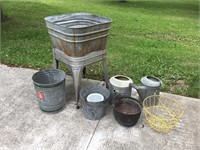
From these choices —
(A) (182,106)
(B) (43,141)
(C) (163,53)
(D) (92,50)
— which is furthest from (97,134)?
(C) (163,53)

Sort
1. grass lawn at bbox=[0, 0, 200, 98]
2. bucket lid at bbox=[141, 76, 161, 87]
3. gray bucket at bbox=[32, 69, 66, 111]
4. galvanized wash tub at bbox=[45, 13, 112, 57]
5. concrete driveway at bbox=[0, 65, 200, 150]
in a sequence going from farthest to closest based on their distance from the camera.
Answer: grass lawn at bbox=[0, 0, 200, 98]
bucket lid at bbox=[141, 76, 161, 87]
gray bucket at bbox=[32, 69, 66, 111]
galvanized wash tub at bbox=[45, 13, 112, 57]
concrete driveway at bbox=[0, 65, 200, 150]

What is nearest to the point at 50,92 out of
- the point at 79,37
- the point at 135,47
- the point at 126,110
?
the point at 79,37

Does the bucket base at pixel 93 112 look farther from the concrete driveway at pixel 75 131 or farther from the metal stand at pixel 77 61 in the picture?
the metal stand at pixel 77 61

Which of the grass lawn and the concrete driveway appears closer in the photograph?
the concrete driveway

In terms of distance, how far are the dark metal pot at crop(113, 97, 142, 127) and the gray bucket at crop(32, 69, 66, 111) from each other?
0.70m

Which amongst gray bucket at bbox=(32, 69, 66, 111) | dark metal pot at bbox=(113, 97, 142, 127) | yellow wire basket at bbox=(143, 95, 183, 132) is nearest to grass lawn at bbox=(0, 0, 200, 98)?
yellow wire basket at bbox=(143, 95, 183, 132)

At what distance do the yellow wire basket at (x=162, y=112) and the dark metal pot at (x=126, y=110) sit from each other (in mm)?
126

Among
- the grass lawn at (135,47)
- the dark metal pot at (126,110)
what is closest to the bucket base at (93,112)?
the dark metal pot at (126,110)

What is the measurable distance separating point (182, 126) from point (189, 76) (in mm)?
1546

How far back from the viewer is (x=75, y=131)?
2.56 meters

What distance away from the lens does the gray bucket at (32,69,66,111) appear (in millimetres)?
2621

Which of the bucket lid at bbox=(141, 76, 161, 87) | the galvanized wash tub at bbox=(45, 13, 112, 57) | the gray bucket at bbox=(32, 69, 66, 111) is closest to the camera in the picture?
the galvanized wash tub at bbox=(45, 13, 112, 57)

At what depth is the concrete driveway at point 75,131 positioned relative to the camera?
2.38 meters

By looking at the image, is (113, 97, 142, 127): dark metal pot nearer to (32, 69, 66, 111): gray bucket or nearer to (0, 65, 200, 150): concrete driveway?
(0, 65, 200, 150): concrete driveway
